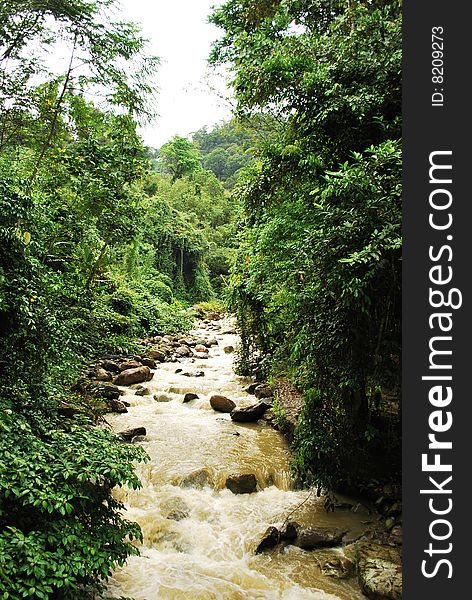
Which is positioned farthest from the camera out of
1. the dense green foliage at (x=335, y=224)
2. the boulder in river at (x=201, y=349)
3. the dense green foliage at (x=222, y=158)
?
the dense green foliage at (x=222, y=158)

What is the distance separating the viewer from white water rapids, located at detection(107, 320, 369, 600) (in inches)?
146

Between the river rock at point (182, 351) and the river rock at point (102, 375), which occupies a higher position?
the river rock at point (182, 351)

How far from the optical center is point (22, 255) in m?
3.64

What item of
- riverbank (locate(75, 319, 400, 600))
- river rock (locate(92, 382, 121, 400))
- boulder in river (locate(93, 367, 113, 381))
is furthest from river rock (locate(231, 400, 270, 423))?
boulder in river (locate(93, 367, 113, 381))

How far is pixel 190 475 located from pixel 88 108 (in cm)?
567

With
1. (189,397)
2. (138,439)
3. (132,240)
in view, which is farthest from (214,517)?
(132,240)

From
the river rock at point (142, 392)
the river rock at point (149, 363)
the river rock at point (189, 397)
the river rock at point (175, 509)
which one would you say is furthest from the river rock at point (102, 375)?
the river rock at point (175, 509)

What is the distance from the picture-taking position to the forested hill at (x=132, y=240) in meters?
2.99

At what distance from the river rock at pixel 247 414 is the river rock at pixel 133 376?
9.50 feet

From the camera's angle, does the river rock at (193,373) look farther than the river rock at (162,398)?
Yes

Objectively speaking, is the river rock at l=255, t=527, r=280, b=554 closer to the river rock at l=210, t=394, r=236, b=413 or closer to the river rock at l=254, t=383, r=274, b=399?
the river rock at l=210, t=394, r=236, b=413

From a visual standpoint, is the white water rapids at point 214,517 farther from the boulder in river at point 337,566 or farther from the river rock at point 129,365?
the river rock at point 129,365

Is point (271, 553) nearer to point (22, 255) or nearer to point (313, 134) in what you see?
point (22, 255)

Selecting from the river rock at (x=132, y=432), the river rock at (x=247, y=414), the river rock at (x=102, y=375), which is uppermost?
the river rock at (x=102, y=375)
